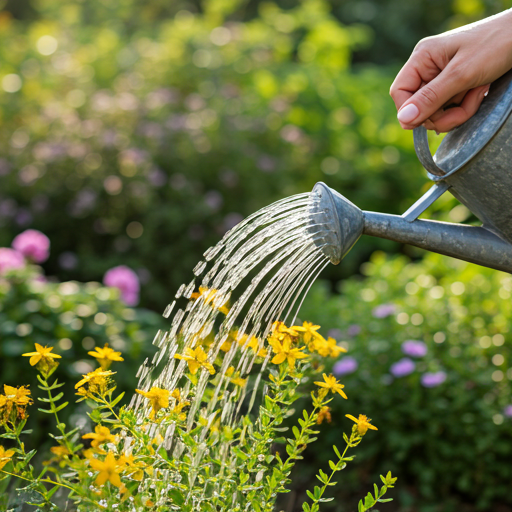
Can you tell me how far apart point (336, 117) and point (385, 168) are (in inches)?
38.6

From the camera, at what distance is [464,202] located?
1242mm

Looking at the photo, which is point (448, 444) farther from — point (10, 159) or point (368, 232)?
point (10, 159)

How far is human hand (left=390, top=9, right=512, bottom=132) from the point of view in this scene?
1.12 m

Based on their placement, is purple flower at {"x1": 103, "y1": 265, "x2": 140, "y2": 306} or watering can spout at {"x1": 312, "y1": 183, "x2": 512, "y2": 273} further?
purple flower at {"x1": 103, "y1": 265, "x2": 140, "y2": 306}

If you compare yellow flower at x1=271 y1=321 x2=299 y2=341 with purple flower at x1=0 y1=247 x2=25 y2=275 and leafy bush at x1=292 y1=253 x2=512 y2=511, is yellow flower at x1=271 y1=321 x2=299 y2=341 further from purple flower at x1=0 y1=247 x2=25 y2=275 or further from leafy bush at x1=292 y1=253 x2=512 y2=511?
purple flower at x1=0 y1=247 x2=25 y2=275

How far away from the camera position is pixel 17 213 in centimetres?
397

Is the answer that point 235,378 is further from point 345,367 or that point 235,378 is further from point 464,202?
point 345,367

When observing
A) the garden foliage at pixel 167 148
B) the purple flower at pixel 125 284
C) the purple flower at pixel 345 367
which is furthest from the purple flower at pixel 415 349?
the purple flower at pixel 125 284

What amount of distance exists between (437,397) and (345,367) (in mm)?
370

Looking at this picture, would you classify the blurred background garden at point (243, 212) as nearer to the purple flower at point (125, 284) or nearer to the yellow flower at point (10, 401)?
the purple flower at point (125, 284)

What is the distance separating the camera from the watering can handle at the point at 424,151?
1119mm

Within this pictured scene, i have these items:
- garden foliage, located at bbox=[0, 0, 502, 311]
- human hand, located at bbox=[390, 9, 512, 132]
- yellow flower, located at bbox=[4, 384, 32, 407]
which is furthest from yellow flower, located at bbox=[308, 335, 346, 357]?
garden foliage, located at bbox=[0, 0, 502, 311]

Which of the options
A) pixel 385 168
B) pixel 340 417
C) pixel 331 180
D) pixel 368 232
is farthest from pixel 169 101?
pixel 368 232

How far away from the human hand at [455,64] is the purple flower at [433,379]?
1301mm
